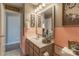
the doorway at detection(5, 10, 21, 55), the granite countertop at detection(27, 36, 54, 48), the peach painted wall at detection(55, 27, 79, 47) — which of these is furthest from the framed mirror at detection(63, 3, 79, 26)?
the doorway at detection(5, 10, 21, 55)

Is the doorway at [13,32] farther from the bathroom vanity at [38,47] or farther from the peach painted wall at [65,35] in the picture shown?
the peach painted wall at [65,35]

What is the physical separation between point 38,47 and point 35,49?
0.04m

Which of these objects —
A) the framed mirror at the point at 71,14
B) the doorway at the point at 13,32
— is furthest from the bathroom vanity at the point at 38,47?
the framed mirror at the point at 71,14

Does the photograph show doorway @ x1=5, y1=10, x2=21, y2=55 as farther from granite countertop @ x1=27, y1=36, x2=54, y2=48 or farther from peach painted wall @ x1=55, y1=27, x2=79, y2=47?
peach painted wall @ x1=55, y1=27, x2=79, y2=47

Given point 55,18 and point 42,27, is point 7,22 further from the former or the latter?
point 55,18

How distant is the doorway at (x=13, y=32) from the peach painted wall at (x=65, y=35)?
0.45 m

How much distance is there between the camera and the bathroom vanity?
1.64 m

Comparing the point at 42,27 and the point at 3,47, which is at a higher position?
the point at 42,27

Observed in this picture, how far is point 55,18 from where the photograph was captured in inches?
64.4

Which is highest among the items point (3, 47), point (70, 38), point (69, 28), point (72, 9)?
point (72, 9)

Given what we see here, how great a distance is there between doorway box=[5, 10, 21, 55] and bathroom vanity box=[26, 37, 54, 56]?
0.41 feet

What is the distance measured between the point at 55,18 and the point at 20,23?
16.1 inches

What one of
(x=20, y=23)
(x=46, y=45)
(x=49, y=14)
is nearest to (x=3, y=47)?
(x=20, y=23)

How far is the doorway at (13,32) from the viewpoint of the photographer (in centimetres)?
163
